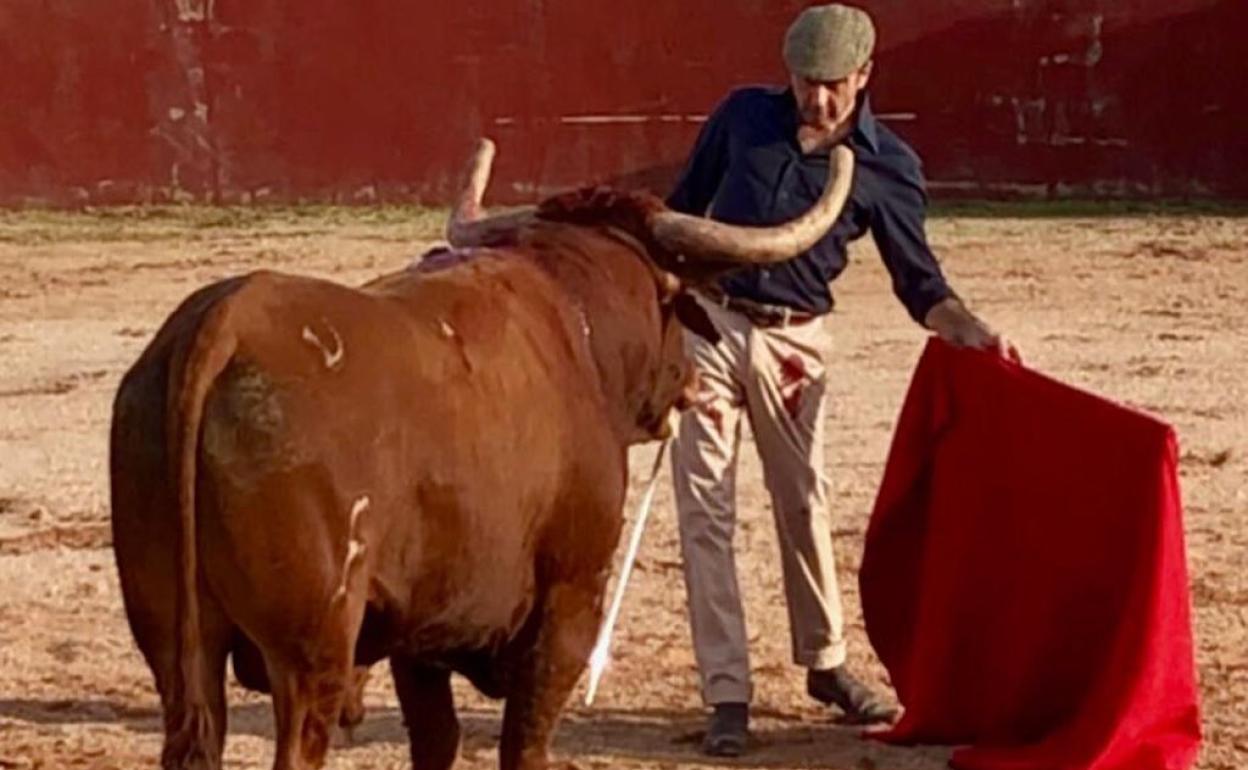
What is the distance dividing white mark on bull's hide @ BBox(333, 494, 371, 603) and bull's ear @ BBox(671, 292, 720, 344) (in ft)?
4.73

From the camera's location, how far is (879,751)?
6.89 meters

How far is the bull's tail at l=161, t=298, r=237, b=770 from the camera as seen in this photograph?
4688mm

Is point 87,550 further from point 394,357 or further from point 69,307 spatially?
point 69,307

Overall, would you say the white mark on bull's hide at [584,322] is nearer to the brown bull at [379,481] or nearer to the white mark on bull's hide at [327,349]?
the brown bull at [379,481]

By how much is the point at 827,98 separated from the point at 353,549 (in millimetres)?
2227

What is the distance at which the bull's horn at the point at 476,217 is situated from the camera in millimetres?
6023

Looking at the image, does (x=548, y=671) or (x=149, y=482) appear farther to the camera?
(x=548, y=671)

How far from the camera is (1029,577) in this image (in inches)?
268

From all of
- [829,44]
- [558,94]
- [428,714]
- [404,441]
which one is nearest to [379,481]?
[404,441]

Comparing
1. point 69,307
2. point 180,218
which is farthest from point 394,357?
point 180,218

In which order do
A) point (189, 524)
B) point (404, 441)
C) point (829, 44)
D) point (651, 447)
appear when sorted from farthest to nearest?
point (651, 447) → point (829, 44) → point (404, 441) → point (189, 524)

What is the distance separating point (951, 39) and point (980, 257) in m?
3.53

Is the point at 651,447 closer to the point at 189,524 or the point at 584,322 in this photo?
the point at 584,322

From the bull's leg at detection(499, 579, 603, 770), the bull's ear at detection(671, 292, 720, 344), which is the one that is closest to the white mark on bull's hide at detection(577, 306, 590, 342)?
the bull's ear at detection(671, 292, 720, 344)
